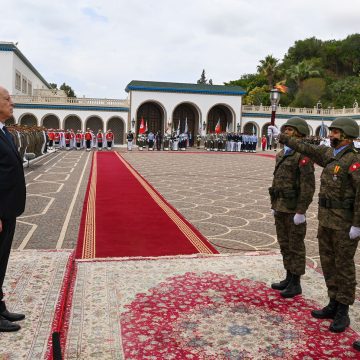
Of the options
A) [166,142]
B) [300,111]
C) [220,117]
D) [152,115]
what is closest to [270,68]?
[300,111]

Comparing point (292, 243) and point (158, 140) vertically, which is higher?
point (158, 140)

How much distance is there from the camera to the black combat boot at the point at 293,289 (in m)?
3.74

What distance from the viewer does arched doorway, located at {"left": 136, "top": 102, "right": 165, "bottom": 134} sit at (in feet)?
112

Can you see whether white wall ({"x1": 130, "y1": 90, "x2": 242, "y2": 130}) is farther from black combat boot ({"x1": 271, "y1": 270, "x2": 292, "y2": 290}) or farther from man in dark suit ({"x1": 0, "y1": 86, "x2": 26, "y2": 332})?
man in dark suit ({"x1": 0, "y1": 86, "x2": 26, "y2": 332})

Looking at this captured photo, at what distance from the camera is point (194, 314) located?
3334 mm

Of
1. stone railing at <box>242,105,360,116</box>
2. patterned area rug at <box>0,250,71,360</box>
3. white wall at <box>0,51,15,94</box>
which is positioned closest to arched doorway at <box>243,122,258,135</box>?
stone railing at <box>242,105,360,116</box>

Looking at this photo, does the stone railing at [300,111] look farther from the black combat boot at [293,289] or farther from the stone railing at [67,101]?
the black combat boot at [293,289]

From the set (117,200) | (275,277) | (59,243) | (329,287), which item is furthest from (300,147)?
(117,200)

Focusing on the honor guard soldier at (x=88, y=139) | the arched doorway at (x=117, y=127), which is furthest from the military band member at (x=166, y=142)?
the honor guard soldier at (x=88, y=139)

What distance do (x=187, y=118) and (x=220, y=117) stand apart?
2877 mm

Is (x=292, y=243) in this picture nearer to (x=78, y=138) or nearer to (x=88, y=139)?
(x=88, y=139)

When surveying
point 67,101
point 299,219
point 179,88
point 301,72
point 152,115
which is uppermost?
point 301,72

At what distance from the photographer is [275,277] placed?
4203mm

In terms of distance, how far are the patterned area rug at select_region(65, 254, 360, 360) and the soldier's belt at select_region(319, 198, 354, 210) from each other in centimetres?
88
